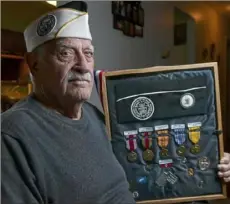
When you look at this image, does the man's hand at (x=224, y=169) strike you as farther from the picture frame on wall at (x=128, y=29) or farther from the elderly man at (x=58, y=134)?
the picture frame on wall at (x=128, y=29)

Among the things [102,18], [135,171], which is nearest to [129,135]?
[135,171]

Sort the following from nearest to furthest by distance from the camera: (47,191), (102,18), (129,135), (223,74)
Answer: (47,191)
(129,135)
(102,18)
(223,74)

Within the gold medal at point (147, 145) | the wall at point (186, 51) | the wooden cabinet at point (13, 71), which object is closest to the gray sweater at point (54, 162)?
the gold medal at point (147, 145)

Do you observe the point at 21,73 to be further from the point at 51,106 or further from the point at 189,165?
the point at 189,165

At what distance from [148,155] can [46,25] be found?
49cm

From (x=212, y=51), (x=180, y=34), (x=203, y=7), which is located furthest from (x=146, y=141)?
(x=212, y=51)

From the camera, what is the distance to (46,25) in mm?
848

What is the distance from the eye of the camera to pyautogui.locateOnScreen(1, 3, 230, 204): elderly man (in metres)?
0.73

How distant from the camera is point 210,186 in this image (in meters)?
1.01

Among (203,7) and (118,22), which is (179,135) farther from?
(203,7)

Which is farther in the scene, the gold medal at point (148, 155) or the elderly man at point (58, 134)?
the gold medal at point (148, 155)

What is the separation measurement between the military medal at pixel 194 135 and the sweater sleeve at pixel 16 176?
0.50m

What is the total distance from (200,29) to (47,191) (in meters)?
3.63

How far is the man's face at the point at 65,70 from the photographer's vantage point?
83cm
